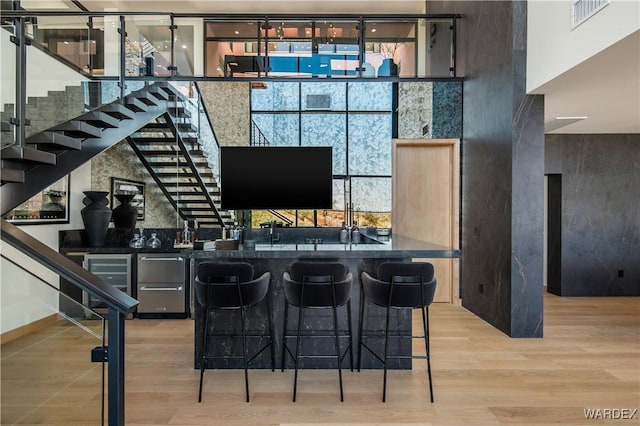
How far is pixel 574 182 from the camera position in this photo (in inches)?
269

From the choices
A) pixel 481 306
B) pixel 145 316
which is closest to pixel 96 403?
pixel 145 316

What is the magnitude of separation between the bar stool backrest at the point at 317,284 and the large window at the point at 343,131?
3583 millimetres

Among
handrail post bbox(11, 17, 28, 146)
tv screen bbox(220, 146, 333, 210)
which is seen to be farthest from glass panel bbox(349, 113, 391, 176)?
handrail post bbox(11, 17, 28, 146)

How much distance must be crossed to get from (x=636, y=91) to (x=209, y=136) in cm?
563

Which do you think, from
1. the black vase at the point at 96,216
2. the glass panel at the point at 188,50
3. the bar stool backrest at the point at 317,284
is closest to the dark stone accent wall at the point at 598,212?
the bar stool backrest at the point at 317,284

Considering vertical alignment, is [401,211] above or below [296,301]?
above

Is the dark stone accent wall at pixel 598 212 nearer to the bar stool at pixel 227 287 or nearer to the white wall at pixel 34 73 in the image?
the bar stool at pixel 227 287

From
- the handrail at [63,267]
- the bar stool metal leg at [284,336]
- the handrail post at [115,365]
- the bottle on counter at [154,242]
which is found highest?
the handrail at [63,267]

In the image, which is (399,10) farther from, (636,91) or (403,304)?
(403,304)

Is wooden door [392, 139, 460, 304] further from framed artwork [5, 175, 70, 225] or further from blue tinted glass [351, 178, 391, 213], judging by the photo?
framed artwork [5, 175, 70, 225]

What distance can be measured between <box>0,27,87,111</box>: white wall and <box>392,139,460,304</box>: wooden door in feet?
15.0

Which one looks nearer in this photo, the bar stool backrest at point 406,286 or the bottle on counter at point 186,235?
the bar stool backrest at point 406,286

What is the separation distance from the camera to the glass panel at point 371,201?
6684 millimetres

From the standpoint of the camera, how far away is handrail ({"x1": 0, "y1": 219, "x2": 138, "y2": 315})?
1.50 m
